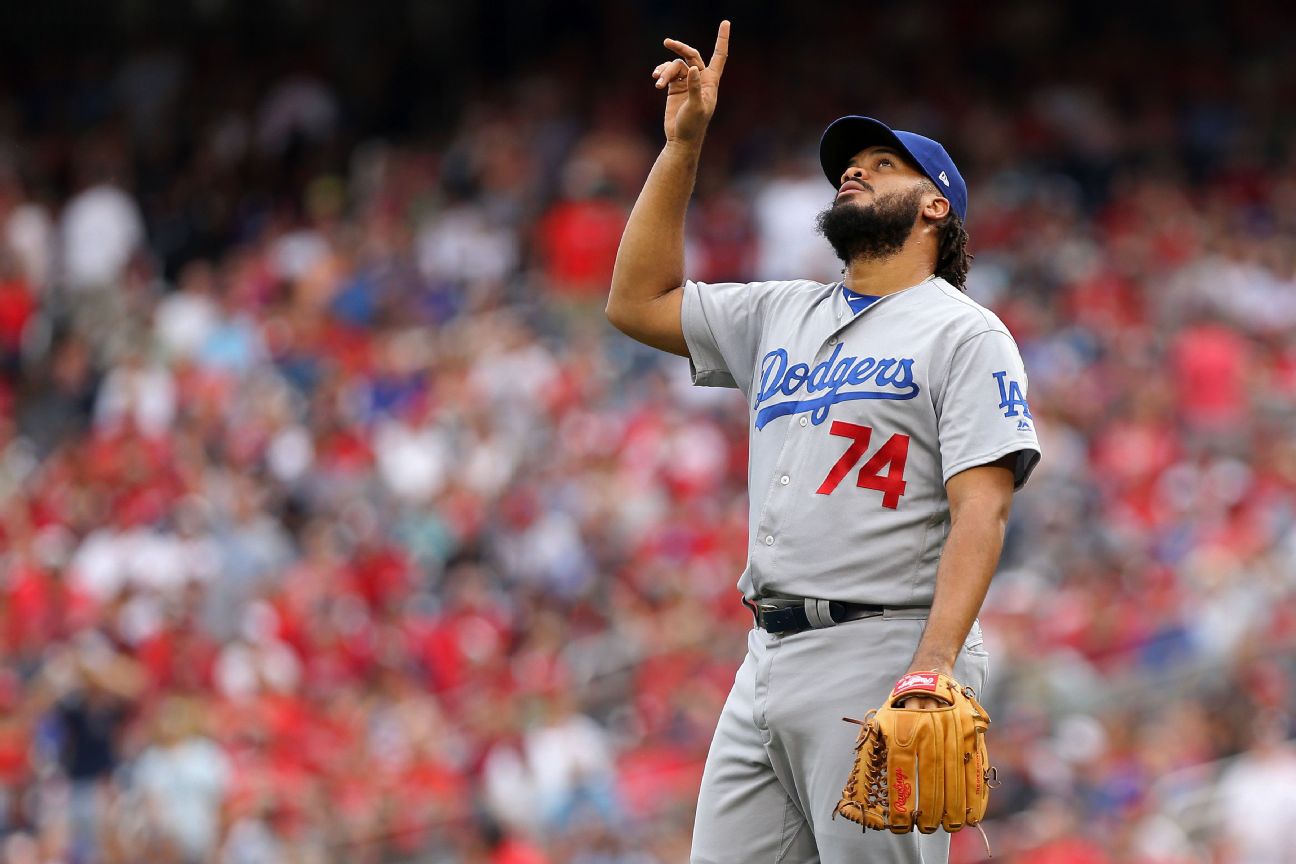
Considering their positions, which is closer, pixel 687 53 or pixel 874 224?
pixel 874 224

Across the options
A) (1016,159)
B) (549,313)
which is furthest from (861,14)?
(549,313)

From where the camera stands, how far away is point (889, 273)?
11.8 ft

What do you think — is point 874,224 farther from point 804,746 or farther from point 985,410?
point 804,746

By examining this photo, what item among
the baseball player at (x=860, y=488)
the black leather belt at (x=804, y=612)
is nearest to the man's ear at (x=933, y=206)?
the baseball player at (x=860, y=488)

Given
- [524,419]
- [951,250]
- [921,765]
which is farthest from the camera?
[524,419]

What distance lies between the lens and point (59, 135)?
16.4 meters

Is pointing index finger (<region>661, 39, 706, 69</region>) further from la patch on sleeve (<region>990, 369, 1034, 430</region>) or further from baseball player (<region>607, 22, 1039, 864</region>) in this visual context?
la patch on sleeve (<region>990, 369, 1034, 430</region>)

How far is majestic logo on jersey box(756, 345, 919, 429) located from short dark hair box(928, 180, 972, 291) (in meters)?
0.30

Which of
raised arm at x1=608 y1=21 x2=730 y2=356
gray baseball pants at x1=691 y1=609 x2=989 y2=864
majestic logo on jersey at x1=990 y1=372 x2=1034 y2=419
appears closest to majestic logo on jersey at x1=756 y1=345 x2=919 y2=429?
majestic logo on jersey at x1=990 y1=372 x2=1034 y2=419

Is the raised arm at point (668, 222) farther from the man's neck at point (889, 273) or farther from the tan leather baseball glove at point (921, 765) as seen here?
the tan leather baseball glove at point (921, 765)

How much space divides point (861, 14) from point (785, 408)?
13.1m

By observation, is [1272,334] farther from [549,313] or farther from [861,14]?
[861,14]

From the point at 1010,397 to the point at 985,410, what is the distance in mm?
57

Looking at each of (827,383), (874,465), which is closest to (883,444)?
(874,465)
